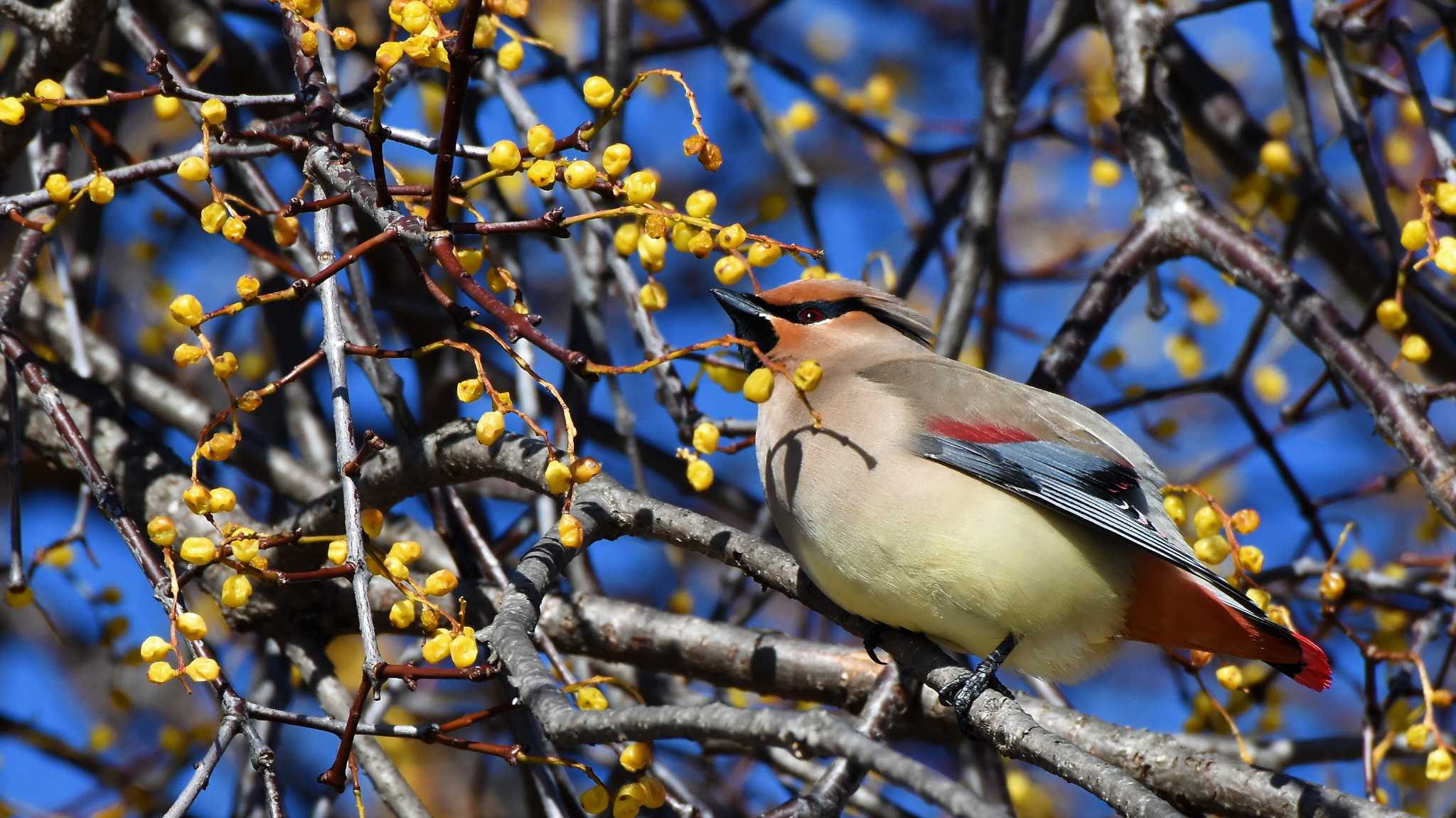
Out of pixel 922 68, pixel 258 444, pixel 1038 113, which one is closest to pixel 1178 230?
pixel 1038 113

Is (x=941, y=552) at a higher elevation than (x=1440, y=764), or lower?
higher

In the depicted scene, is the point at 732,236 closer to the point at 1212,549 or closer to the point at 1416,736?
the point at 1212,549

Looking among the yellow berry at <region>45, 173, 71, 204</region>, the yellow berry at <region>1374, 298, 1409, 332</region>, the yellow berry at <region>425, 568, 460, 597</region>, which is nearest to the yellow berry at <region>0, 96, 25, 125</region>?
the yellow berry at <region>45, 173, 71, 204</region>

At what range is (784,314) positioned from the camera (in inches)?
157

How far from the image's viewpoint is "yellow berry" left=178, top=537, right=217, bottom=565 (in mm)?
2354

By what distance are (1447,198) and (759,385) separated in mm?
1653

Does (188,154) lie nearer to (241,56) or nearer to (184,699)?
(241,56)

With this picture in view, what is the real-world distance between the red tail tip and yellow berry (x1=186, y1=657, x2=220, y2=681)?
2294mm

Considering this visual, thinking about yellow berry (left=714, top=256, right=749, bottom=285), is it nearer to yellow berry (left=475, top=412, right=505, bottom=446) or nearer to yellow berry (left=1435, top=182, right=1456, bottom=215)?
yellow berry (left=475, top=412, right=505, bottom=446)

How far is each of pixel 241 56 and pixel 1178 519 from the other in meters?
3.07

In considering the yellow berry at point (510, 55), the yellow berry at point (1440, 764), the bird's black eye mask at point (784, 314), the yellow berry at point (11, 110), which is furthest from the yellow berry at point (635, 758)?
the yellow berry at point (1440, 764)

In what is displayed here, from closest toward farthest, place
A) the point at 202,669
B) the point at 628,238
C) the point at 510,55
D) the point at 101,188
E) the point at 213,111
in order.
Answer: the point at 202,669 < the point at 213,111 < the point at 101,188 < the point at 510,55 < the point at 628,238

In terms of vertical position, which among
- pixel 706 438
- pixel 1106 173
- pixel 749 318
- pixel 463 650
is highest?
pixel 1106 173

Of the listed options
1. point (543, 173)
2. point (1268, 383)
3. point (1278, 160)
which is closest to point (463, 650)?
point (543, 173)
